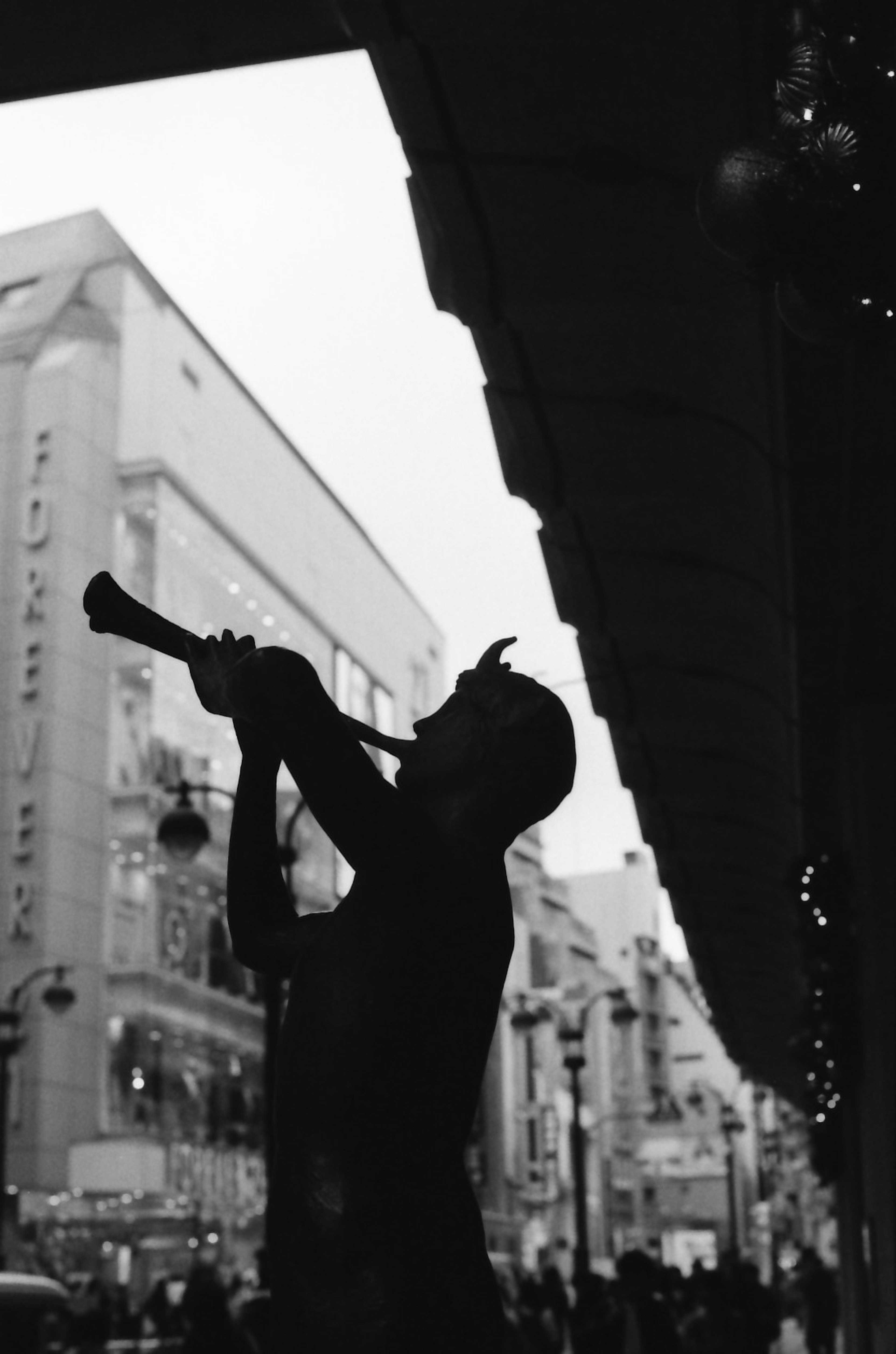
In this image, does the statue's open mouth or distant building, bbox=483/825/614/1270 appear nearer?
the statue's open mouth

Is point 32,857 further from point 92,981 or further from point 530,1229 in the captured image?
point 530,1229

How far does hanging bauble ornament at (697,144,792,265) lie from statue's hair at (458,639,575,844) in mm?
1896

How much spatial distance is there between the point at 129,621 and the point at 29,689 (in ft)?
156

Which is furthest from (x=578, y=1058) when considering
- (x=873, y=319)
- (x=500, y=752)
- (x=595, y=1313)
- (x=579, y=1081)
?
(x=500, y=752)

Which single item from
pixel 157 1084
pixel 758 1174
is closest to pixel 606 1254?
pixel 758 1174

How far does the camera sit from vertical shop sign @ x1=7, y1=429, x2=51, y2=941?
47.7 metres

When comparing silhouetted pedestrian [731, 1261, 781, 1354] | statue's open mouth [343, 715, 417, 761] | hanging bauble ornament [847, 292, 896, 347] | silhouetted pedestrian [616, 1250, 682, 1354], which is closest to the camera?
statue's open mouth [343, 715, 417, 761]

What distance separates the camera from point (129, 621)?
270 centimetres

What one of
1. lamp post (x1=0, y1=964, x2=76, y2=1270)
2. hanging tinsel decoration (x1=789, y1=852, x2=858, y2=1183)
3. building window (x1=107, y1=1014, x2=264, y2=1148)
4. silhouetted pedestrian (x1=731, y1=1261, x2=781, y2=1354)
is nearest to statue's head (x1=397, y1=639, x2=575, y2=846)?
hanging tinsel decoration (x1=789, y1=852, x2=858, y2=1183)

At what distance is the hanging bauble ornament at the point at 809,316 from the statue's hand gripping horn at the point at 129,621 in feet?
6.89

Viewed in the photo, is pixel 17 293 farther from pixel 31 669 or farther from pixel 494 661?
pixel 494 661

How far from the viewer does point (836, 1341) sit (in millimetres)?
33719

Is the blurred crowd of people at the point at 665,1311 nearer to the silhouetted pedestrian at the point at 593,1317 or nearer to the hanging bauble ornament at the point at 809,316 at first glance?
the silhouetted pedestrian at the point at 593,1317

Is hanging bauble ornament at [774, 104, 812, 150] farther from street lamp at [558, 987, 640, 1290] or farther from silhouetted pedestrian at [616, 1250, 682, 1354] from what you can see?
street lamp at [558, 987, 640, 1290]
